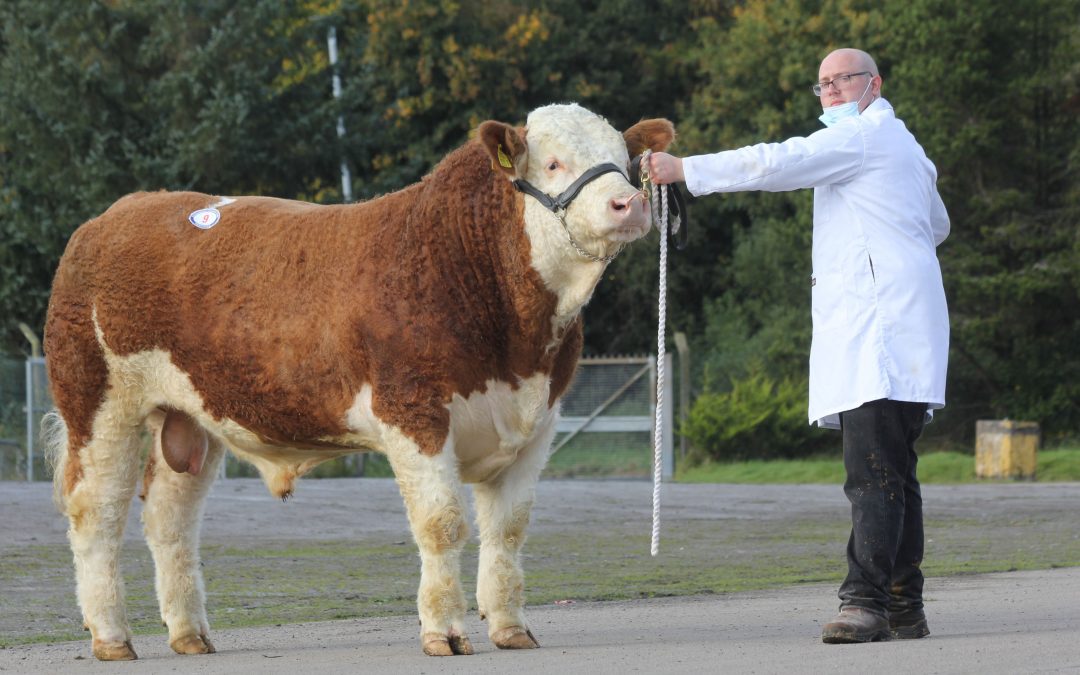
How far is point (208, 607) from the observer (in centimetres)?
965

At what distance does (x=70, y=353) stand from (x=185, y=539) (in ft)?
3.51

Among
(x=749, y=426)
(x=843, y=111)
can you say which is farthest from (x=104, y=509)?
(x=749, y=426)

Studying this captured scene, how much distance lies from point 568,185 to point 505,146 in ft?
1.10

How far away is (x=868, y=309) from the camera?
7.16 m

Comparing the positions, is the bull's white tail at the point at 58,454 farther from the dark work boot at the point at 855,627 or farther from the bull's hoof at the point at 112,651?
the dark work boot at the point at 855,627

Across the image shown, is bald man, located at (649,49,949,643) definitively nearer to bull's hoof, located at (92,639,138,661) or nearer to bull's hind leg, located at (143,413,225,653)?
bull's hind leg, located at (143,413,225,653)

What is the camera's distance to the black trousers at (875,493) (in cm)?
714

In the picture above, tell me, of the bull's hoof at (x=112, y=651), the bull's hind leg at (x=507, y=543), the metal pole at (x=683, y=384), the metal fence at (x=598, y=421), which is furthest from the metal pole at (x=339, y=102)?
the bull's hind leg at (x=507, y=543)

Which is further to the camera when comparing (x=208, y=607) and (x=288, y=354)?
(x=208, y=607)

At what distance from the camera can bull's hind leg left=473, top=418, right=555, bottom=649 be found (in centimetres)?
741

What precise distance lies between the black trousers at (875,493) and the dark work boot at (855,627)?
4 centimetres

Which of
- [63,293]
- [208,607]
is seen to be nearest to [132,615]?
[208,607]

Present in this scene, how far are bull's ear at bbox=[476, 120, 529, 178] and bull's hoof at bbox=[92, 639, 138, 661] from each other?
2797 mm

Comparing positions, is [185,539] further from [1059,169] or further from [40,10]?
[40,10]
